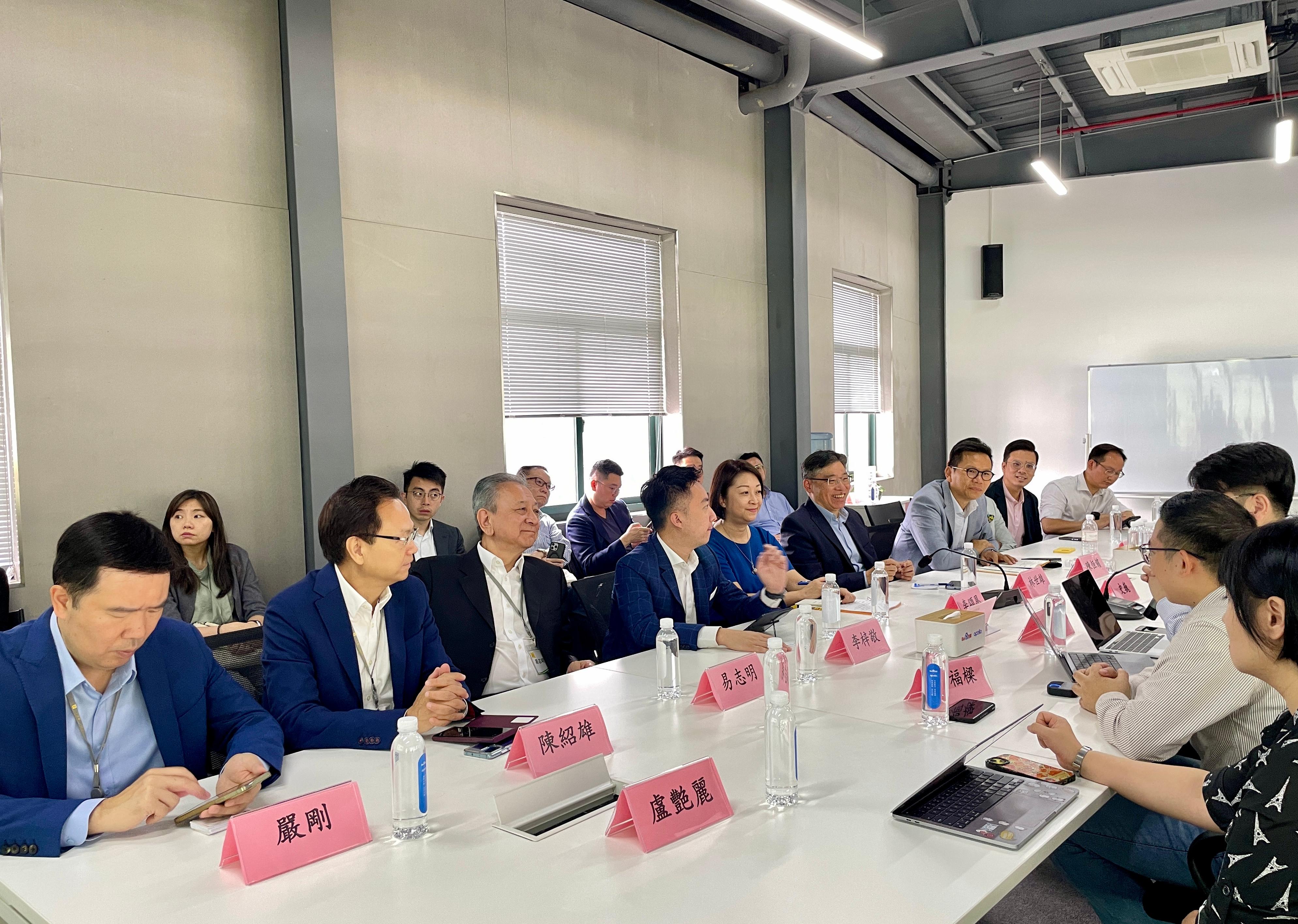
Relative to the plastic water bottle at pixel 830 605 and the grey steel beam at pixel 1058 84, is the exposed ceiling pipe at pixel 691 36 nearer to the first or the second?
the grey steel beam at pixel 1058 84

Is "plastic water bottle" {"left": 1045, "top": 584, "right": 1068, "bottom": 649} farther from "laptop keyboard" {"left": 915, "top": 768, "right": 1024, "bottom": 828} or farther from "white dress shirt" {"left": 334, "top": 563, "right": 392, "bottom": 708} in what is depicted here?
"white dress shirt" {"left": 334, "top": 563, "right": 392, "bottom": 708}

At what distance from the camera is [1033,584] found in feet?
12.5

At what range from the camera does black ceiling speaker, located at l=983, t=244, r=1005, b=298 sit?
9.69m

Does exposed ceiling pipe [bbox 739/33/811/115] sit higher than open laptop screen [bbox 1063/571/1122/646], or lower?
higher

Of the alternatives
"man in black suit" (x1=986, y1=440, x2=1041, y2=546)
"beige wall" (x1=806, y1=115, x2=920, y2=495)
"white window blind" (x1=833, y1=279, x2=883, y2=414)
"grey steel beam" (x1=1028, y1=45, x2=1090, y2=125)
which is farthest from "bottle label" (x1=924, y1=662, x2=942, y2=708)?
"white window blind" (x1=833, y1=279, x2=883, y2=414)

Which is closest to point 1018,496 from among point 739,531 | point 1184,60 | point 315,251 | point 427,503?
point 1184,60

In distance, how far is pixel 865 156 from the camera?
898 centimetres

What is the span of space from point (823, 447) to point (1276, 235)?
4851 mm

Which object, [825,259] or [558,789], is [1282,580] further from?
[825,259]

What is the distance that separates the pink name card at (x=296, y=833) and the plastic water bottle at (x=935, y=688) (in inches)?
51.9

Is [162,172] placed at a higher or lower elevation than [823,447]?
higher

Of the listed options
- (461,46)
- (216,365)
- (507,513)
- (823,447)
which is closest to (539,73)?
(461,46)

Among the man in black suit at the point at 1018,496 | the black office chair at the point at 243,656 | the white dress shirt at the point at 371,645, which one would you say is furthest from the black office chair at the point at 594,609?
the man in black suit at the point at 1018,496

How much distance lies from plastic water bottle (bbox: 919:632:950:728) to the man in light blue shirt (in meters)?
3.67
